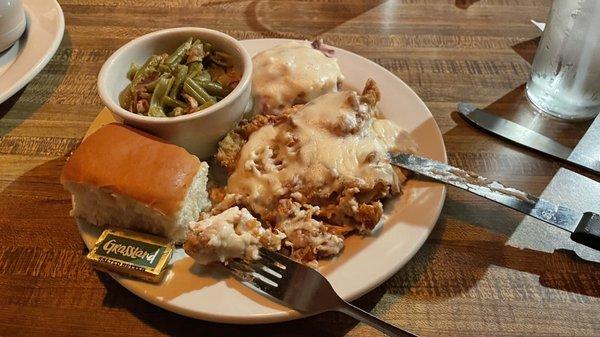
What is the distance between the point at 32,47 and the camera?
1.99 metres

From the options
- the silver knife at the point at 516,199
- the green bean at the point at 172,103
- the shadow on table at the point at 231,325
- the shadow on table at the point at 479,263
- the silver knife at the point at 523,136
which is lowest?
the shadow on table at the point at 231,325

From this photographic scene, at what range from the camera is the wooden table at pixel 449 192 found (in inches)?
50.1

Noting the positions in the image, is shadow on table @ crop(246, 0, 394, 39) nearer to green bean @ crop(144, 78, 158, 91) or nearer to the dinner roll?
green bean @ crop(144, 78, 158, 91)

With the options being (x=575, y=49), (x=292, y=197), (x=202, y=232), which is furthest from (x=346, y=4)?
(x=202, y=232)

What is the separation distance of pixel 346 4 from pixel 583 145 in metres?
1.23

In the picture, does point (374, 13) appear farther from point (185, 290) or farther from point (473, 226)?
point (185, 290)

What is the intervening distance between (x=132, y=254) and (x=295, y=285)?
391 mm

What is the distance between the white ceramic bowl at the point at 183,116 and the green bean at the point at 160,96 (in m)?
0.07

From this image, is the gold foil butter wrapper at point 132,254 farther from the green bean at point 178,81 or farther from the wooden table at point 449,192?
the green bean at point 178,81

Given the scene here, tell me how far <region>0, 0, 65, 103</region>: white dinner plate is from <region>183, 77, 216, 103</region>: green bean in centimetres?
68

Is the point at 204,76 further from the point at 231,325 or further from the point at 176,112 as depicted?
the point at 231,325

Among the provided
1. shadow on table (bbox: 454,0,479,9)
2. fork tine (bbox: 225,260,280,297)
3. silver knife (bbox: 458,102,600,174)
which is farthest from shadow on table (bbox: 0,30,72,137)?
shadow on table (bbox: 454,0,479,9)

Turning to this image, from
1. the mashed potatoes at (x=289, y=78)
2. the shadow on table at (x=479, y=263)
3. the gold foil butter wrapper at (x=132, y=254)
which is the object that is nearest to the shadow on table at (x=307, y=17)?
the mashed potatoes at (x=289, y=78)

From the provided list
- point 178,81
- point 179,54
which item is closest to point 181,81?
point 178,81
